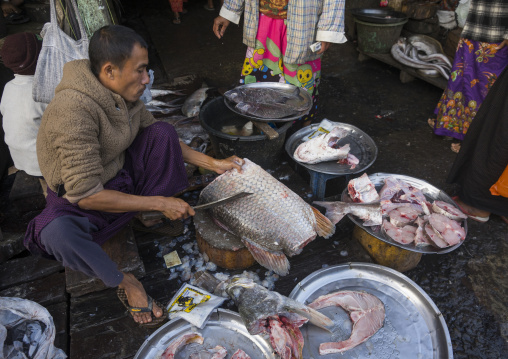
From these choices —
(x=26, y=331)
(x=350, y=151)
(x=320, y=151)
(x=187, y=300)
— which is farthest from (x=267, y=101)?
(x=26, y=331)

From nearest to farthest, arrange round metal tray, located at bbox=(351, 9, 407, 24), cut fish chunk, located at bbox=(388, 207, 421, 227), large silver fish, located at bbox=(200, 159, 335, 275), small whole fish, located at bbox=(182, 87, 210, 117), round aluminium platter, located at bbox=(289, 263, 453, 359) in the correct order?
1. round aluminium platter, located at bbox=(289, 263, 453, 359)
2. large silver fish, located at bbox=(200, 159, 335, 275)
3. cut fish chunk, located at bbox=(388, 207, 421, 227)
4. small whole fish, located at bbox=(182, 87, 210, 117)
5. round metal tray, located at bbox=(351, 9, 407, 24)

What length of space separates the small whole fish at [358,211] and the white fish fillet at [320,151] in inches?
21.1

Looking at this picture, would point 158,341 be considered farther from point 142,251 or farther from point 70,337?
point 142,251

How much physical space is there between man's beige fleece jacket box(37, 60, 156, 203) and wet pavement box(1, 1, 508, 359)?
96cm

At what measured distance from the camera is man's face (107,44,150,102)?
2.09 metres

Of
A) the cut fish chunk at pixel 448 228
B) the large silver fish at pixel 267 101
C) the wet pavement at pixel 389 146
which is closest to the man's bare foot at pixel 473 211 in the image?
the wet pavement at pixel 389 146

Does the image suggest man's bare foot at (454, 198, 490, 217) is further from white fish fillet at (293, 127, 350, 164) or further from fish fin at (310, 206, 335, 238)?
fish fin at (310, 206, 335, 238)

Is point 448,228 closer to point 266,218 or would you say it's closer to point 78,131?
point 266,218


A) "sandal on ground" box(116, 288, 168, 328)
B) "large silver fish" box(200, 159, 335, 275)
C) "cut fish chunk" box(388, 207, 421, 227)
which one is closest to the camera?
"sandal on ground" box(116, 288, 168, 328)

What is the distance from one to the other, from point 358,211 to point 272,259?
0.72 meters

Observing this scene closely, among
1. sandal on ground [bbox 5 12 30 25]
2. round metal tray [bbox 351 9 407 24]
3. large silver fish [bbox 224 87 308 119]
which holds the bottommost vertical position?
large silver fish [bbox 224 87 308 119]

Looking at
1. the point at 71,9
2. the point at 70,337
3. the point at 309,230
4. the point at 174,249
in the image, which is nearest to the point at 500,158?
the point at 309,230

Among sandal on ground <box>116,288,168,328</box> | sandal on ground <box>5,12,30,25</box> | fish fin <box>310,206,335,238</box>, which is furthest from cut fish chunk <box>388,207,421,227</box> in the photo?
sandal on ground <box>5,12,30,25</box>

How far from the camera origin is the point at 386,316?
233 centimetres
